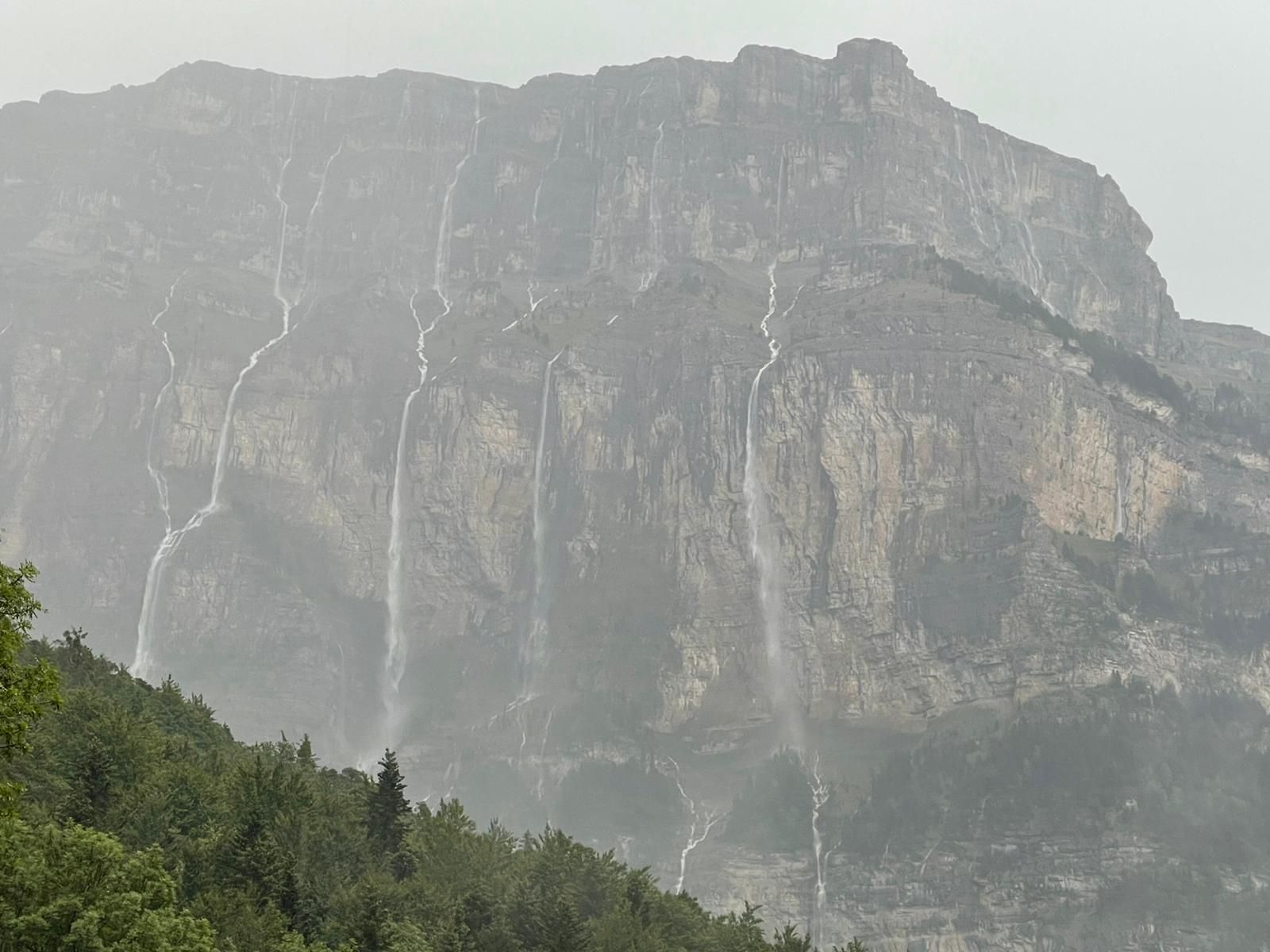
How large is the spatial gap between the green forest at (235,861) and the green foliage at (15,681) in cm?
5

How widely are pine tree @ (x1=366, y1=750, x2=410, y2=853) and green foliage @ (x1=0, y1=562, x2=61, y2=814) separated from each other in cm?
4979

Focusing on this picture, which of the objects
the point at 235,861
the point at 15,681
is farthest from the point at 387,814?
the point at 15,681

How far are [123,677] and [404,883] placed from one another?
1735 inches

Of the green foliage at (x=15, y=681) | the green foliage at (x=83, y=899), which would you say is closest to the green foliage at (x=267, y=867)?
the green foliage at (x=83, y=899)

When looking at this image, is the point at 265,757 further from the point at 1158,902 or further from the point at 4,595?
the point at 1158,902

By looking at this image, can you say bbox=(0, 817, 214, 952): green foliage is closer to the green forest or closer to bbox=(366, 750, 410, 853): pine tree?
the green forest

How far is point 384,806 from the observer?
90125 mm

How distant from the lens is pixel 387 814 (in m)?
89.7

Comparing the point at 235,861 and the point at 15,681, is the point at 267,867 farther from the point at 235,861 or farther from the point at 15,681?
the point at 15,681

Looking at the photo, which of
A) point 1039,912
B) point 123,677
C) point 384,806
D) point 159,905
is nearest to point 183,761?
point 384,806

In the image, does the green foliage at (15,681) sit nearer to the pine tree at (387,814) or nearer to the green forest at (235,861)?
the green forest at (235,861)

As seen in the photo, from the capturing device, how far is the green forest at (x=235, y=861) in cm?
3806

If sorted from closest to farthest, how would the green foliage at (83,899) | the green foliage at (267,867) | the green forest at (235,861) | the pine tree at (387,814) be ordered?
the green foliage at (83,899) → the green forest at (235,861) → the green foliage at (267,867) → the pine tree at (387,814)

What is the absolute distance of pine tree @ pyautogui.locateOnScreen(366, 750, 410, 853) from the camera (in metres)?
87.6
